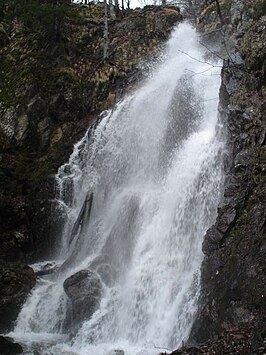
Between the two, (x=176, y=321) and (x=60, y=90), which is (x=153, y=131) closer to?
(x=60, y=90)

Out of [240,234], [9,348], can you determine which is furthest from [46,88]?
[240,234]

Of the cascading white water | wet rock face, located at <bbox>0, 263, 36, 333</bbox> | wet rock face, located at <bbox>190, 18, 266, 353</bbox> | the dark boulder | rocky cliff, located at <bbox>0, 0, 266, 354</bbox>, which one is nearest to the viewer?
wet rock face, located at <bbox>190, 18, 266, 353</bbox>

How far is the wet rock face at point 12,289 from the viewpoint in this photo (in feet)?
42.2

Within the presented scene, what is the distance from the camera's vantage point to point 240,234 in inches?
382

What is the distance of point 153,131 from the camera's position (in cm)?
1783

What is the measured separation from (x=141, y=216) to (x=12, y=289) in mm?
4616

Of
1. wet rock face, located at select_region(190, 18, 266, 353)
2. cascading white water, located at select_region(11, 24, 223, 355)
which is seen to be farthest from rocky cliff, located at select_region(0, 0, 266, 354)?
cascading white water, located at select_region(11, 24, 223, 355)

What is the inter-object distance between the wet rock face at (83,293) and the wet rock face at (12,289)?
1.66 meters

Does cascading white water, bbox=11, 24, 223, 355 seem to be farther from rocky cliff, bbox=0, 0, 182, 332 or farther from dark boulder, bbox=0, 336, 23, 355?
rocky cliff, bbox=0, 0, 182, 332

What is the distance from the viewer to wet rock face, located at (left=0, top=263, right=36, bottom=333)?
507 inches

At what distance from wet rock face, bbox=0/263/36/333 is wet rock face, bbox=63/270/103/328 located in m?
1.66

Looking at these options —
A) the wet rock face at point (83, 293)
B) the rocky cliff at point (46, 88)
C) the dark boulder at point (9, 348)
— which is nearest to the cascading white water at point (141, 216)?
the wet rock face at point (83, 293)

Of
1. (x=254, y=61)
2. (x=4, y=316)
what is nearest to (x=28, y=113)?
(x=4, y=316)

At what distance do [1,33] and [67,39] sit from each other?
3552 millimetres
